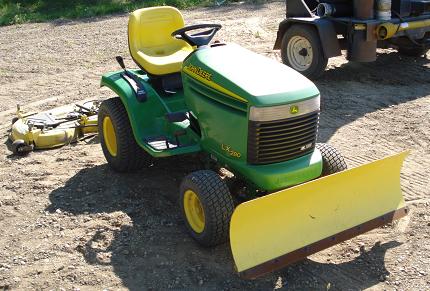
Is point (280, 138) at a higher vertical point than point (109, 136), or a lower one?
higher

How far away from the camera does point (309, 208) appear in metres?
3.80

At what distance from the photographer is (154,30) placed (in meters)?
5.32

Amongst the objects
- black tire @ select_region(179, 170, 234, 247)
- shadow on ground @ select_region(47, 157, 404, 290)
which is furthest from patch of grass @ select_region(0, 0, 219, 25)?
black tire @ select_region(179, 170, 234, 247)

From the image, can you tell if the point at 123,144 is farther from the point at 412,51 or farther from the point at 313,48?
the point at 412,51

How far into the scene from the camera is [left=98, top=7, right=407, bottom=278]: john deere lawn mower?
3.66 meters

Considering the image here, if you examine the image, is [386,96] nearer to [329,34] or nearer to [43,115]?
[329,34]

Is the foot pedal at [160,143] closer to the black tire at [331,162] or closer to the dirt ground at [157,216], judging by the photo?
the dirt ground at [157,216]

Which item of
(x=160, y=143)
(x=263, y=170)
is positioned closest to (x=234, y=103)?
(x=263, y=170)

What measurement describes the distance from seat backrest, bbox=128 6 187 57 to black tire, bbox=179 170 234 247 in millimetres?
1735

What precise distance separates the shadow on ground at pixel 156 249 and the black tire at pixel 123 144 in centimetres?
12

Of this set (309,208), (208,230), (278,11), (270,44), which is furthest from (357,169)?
(278,11)

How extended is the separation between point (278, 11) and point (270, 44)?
347cm

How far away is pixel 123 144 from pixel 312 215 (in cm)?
187

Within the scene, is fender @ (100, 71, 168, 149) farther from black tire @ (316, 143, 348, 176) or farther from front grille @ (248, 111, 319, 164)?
black tire @ (316, 143, 348, 176)
